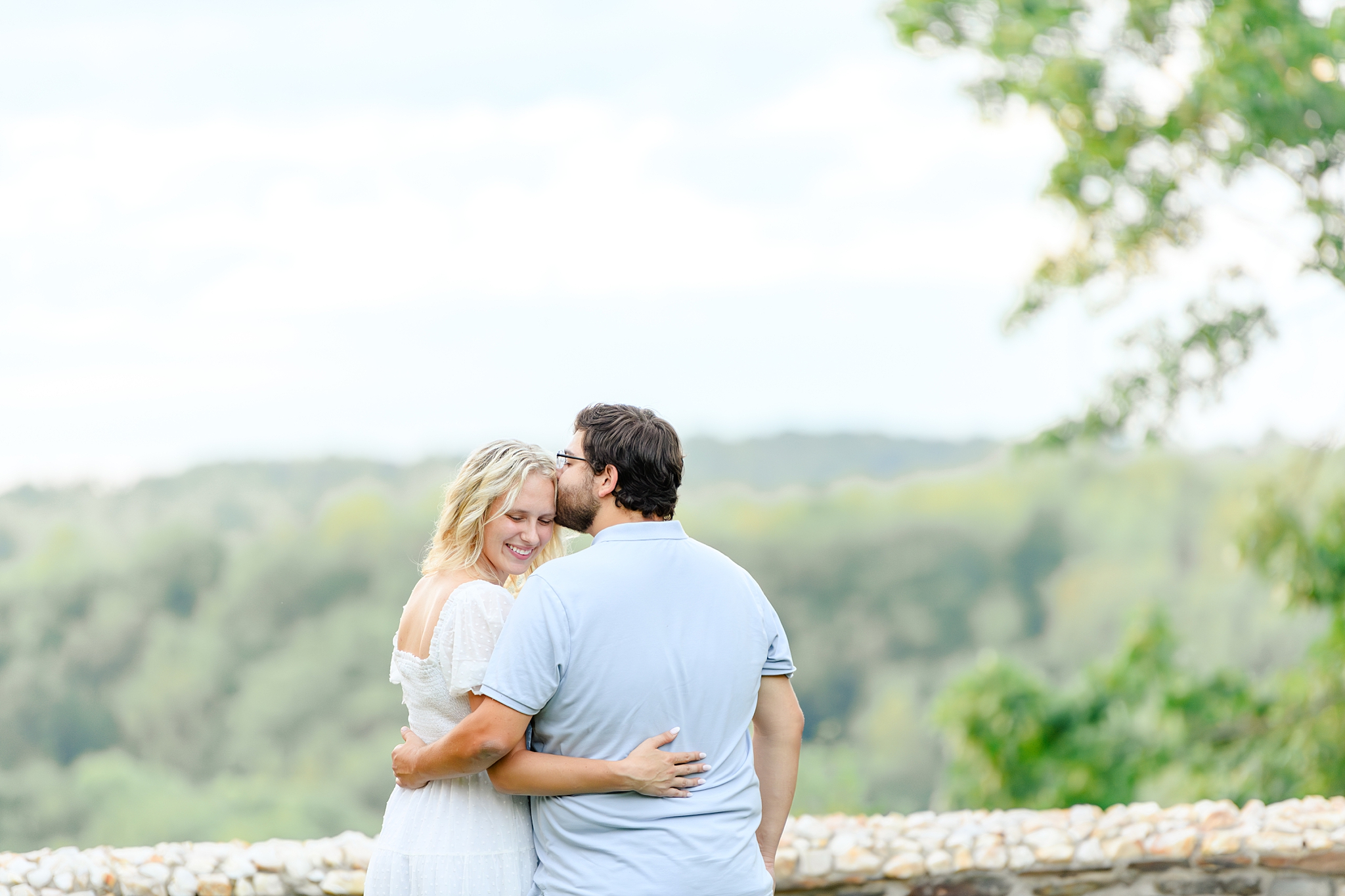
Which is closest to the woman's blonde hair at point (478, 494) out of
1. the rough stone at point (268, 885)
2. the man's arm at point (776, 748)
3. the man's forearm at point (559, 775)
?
the man's forearm at point (559, 775)

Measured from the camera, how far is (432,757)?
185cm

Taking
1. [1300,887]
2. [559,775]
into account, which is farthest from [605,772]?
[1300,887]

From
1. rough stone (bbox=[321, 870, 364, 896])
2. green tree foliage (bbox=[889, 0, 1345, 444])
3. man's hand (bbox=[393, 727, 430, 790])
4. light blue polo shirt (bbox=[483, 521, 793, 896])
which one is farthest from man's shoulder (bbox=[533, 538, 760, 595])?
green tree foliage (bbox=[889, 0, 1345, 444])

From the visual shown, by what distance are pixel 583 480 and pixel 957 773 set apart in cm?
643

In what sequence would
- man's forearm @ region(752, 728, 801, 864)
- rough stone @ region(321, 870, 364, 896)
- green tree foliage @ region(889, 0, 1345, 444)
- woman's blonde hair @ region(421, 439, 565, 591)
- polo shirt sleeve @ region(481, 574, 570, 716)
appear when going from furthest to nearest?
green tree foliage @ region(889, 0, 1345, 444) < rough stone @ region(321, 870, 364, 896) < man's forearm @ region(752, 728, 801, 864) < woman's blonde hair @ region(421, 439, 565, 591) < polo shirt sleeve @ region(481, 574, 570, 716)

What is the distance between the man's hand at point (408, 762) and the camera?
191 centimetres

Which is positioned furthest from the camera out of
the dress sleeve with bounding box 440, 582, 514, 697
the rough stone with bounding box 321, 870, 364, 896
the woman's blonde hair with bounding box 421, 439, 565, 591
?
the rough stone with bounding box 321, 870, 364, 896

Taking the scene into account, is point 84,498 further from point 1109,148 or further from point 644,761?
point 644,761

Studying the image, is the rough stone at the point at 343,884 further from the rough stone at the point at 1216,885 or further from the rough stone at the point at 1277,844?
the rough stone at the point at 1277,844

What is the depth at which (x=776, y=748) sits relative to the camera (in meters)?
2.08

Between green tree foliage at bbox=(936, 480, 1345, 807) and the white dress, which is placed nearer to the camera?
the white dress

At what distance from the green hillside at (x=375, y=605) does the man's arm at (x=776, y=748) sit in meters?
12.6

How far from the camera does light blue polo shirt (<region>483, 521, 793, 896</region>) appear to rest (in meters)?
1.76

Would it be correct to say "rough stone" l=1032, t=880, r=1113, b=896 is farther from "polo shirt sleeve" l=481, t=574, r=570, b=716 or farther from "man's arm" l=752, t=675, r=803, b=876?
"polo shirt sleeve" l=481, t=574, r=570, b=716
